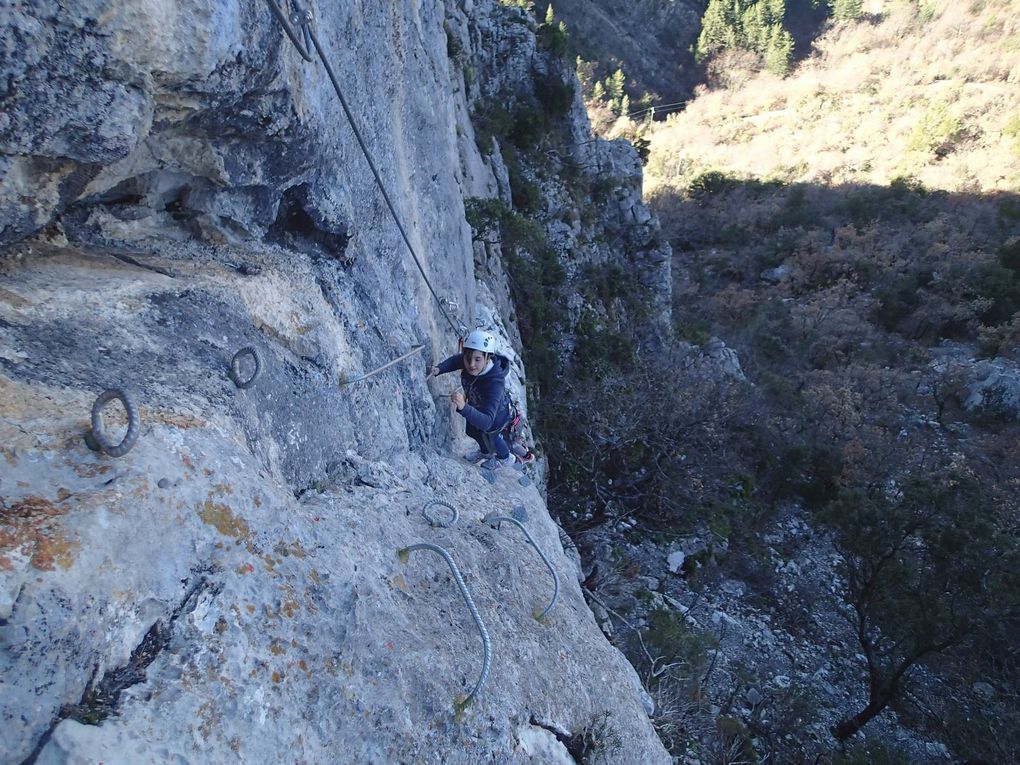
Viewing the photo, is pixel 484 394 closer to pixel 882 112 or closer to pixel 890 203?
pixel 890 203

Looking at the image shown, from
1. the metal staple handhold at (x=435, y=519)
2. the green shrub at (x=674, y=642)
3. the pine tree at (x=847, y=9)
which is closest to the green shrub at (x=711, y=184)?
the pine tree at (x=847, y=9)

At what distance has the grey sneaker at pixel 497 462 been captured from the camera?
5.53 meters

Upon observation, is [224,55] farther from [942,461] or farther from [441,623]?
[942,461]

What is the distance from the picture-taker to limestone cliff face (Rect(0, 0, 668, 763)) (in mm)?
1708

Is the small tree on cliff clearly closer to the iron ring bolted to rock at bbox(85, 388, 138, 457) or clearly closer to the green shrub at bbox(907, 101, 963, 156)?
the iron ring bolted to rock at bbox(85, 388, 138, 457)

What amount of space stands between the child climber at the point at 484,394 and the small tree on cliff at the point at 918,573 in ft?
31.0

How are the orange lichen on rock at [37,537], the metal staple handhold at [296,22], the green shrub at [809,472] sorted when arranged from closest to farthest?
the orange lichen on rock at [37,537], the metal staple handhold at [296,22], the green shrub at [809,472]

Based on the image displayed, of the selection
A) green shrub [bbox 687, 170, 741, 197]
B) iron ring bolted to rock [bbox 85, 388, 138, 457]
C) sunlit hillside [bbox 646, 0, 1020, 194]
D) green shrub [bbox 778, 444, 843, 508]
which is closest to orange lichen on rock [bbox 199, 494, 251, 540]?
iron ring bolted to rock [bbox 85, 388, 138, 457]

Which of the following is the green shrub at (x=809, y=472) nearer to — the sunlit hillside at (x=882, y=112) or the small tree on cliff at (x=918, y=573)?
the small tree on cliff at (x=918, y=573)

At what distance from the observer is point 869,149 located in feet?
128

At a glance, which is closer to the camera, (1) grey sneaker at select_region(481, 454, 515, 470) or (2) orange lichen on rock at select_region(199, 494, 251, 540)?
(2) orange lichen on rock at select_region(199, 494, 251, 540)

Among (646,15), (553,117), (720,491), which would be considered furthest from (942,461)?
(646,15)

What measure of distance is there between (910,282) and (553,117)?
19.8 meters

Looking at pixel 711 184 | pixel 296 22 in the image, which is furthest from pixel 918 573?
pixel 711 184
